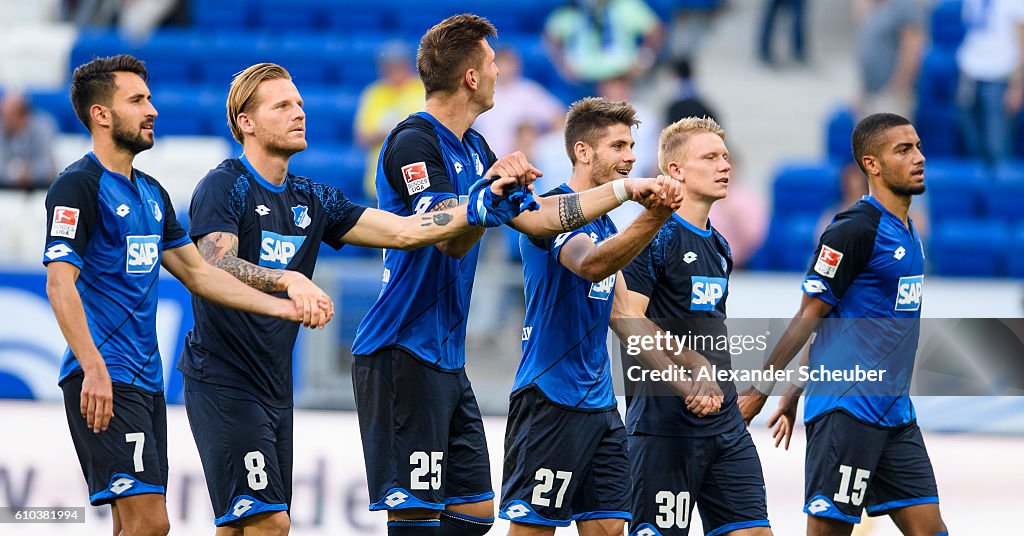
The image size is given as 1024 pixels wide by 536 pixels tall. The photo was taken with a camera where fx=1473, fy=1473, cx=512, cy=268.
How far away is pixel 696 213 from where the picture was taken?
717 centimetres

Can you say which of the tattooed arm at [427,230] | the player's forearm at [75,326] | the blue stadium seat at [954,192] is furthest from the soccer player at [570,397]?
the blue stadium seat at [954,192]

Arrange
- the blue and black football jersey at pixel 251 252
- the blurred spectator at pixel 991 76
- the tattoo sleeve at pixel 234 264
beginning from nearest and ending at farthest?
the tattoo sleeve at pixel 234 264 < the blue and black football jersey at pixel 251 252 < the blurred spectator at pixel 991 76

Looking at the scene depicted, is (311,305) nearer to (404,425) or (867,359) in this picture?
(404,425)

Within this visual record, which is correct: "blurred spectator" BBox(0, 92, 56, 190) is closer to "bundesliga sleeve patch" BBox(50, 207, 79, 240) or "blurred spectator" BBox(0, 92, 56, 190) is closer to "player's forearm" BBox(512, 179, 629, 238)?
"bundesliga sleeve patch" BBox(50, 207, 79, 240)

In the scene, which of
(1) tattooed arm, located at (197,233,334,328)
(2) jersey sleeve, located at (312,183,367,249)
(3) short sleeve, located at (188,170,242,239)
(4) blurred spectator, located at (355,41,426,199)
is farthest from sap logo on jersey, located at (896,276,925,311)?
(4) blurred spectator, located at (355,41,426,199)

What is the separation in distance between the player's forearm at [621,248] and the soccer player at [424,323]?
2.06ft

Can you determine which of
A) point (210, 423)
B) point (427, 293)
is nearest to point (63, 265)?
point (210, 423)

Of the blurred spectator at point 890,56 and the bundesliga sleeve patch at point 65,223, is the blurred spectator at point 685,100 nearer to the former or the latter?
the blurred spectator at point 890,56

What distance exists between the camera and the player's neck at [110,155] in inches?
262

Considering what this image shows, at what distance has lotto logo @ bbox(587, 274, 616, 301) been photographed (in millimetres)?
6754

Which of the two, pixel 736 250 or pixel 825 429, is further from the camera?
pixel 736 250

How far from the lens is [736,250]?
13797mm

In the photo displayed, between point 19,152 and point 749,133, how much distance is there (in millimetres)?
8077

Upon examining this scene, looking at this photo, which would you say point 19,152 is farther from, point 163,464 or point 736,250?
point 163,464
